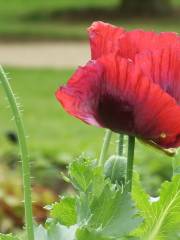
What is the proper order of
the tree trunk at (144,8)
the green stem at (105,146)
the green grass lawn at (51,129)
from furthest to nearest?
the tree trunk at (144,8)
the green grass lawn at (51,129)
the green stem at (105,146)

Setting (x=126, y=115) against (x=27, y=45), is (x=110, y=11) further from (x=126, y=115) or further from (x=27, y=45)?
(x=126, y=115)

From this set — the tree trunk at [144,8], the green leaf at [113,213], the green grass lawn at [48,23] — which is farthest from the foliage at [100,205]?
the tree trunk at [144,8]

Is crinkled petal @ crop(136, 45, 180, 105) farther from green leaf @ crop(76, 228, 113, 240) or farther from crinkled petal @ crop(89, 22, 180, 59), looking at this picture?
green leaf @ crop(76, 228, 113, 240)

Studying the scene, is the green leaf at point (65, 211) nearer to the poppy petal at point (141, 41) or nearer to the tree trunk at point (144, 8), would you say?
the poppy petal at point (141, 41)

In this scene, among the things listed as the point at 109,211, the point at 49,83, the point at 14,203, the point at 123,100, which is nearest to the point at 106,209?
the point at 109,211

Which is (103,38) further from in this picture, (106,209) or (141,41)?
(106,209)

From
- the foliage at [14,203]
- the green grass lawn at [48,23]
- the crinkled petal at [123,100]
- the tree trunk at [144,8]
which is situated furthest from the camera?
the tree trunk at [144,8]
